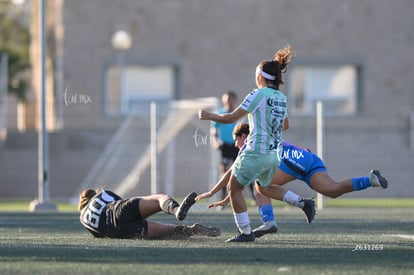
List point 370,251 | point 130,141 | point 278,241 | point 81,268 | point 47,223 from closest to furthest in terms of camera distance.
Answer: point 81,268, point 370,251, point 278,241, point 47,223, point 130,141

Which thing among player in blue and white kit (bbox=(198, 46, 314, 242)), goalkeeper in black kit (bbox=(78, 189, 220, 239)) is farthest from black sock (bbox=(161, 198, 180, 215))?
player in blue and white kit (bbox=(198, 46, 314, 242))

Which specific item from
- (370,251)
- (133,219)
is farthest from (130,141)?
(370,251)

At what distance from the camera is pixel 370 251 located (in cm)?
1047

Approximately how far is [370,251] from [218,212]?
8599 mm

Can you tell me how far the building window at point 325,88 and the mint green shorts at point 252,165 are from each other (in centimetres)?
2261

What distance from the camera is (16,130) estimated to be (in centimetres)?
3014

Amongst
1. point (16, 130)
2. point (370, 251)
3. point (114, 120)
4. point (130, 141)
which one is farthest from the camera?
point (114, 120)

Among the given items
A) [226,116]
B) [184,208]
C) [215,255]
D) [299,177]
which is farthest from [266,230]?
[215,255]

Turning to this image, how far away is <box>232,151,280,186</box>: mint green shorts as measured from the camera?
11.2 m

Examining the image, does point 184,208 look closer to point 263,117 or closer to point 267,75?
point 263,117

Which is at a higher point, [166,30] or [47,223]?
[166,30]

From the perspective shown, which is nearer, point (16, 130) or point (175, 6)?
point (16, 130)

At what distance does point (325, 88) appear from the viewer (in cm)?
3412

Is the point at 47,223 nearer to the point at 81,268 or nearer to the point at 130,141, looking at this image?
the point at 81,268
